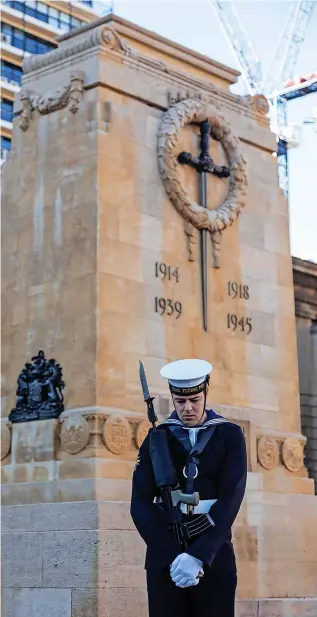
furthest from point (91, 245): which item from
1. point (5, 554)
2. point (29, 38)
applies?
point (29, 38)

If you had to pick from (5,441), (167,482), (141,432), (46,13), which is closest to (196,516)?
(167,482)

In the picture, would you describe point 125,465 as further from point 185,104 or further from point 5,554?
point 185,104

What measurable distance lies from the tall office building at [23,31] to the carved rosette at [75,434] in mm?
42678

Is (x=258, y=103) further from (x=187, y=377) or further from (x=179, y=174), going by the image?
(x=187, y=377)

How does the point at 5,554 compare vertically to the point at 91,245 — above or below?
below

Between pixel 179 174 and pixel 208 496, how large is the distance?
27.9 ft

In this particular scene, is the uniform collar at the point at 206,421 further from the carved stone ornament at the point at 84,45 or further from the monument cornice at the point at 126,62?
the carved stone ornament at the point at 84,45

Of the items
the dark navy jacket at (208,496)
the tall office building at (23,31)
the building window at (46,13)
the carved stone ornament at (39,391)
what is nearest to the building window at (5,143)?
the tall office building at (23,31)

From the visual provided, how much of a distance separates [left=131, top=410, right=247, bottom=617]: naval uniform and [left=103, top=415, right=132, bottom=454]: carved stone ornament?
598cm

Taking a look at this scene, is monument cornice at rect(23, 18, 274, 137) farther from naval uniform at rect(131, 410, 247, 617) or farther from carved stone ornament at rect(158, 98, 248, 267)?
naval uniform at rect(131, 410, 247, 617)

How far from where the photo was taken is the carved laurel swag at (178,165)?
576 inches

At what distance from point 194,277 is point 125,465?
3.01 m

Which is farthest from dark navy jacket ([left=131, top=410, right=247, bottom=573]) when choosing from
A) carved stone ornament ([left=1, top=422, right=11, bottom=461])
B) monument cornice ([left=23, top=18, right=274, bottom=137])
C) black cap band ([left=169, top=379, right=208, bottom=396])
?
monument cornice ([left=23, top=18, right=274, bottom=137])

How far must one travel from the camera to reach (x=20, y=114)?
1496 centimetres
